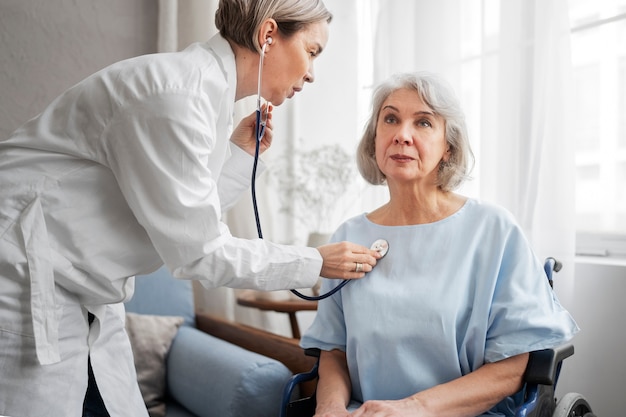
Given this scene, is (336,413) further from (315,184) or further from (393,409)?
(315,184)

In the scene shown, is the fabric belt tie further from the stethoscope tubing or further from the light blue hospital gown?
the light blue hospital gown

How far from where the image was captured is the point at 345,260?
1318mm

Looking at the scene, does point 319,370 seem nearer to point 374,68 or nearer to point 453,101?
point 453,101

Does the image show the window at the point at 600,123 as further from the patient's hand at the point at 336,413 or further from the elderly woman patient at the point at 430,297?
the patient's hand at the point at 336,413

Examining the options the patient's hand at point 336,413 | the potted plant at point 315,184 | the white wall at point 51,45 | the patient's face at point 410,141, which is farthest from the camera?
the potted plant at point 315,184

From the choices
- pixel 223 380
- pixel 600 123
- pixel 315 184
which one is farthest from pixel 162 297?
pixel 600 123

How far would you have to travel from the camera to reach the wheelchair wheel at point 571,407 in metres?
1.31

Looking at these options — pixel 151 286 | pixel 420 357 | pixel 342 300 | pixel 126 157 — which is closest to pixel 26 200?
pixel 126 157

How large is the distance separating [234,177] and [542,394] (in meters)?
0.90

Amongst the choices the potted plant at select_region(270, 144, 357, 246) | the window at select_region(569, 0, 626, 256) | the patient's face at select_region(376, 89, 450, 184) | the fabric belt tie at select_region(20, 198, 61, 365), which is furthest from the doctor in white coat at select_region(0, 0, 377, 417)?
the potted plant at select_region(270, 144, 357, 246)

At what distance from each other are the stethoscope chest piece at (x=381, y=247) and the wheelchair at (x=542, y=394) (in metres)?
0.31

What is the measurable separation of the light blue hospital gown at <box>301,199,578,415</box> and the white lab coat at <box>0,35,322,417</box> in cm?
34

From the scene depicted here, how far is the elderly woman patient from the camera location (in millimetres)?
1263

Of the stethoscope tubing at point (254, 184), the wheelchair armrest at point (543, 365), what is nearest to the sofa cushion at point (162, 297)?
the stethoscope tubing at point (254, 184)
